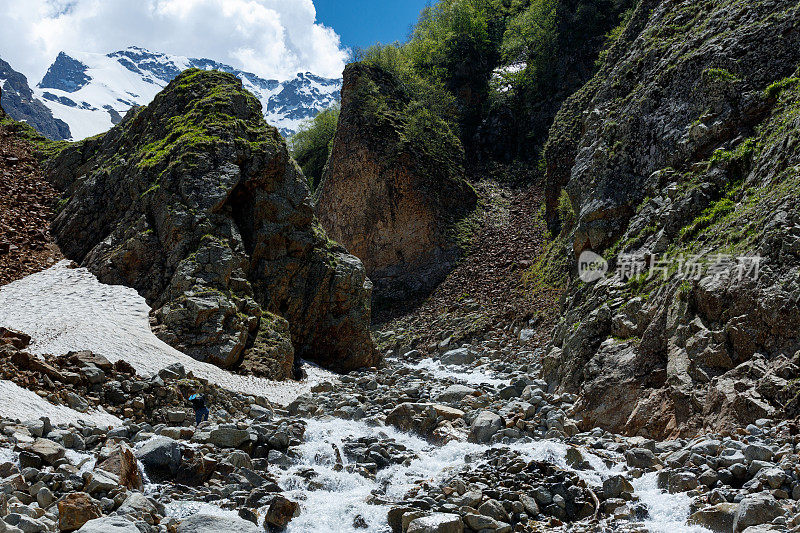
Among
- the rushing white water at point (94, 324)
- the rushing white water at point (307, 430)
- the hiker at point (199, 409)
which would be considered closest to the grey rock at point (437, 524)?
the rushing white water at point (307, 430)

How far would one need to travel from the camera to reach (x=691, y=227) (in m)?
13.4

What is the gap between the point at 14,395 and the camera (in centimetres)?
989

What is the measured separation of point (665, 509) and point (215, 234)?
51.7ft

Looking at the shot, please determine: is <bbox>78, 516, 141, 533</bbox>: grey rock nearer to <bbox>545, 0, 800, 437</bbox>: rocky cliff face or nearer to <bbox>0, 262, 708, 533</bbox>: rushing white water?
<bbox>0, 262, 708, 533</bbox>: rushing white water

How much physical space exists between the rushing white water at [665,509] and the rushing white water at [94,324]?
405 inches

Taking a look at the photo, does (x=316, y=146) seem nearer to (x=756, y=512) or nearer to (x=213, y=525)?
(x=213, y=525)

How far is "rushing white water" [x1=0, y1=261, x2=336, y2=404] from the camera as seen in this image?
1452cm

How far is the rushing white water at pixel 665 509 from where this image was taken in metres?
7.55

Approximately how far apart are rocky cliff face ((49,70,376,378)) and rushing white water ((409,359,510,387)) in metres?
2.88

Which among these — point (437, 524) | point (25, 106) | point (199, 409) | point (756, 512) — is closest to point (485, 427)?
point (437, 524)

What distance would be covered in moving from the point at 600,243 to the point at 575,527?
34.0 feet

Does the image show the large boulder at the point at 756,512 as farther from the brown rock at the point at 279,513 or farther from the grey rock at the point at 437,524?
the brown rock at the point at 279,513

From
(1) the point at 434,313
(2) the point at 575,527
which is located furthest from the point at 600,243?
(1) the point at 434,313

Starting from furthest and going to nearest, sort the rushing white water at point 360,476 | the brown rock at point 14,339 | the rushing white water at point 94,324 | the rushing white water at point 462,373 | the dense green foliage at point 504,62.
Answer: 1. the dense green foliage at point 504,62
2. the rushing white water at point 462,373
3. the rushing white water at point 94,324
4. the brown rock at point 14,339
5. the rushing white water at point 360,476
